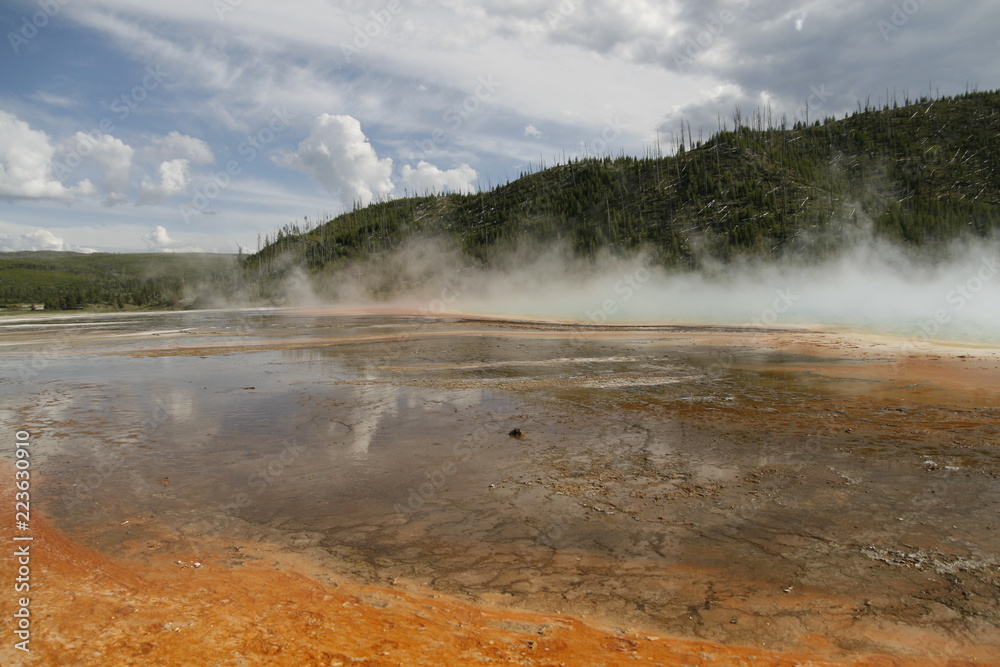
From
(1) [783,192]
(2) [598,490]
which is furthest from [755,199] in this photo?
Answer: (2) [598,490]

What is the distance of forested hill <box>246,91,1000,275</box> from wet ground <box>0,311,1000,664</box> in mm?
57375

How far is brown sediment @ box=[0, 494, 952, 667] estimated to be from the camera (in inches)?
147

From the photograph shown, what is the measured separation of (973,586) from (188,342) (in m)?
31.5

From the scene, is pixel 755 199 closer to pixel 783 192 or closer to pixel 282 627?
pixel 783 192

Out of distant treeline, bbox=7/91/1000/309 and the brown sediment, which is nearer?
the brown sediment

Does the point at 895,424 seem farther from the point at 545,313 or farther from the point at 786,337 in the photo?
the point at 545,313

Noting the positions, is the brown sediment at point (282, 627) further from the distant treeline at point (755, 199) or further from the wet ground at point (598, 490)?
the distant treeline at point (755, 199)

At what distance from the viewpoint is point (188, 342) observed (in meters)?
28.6

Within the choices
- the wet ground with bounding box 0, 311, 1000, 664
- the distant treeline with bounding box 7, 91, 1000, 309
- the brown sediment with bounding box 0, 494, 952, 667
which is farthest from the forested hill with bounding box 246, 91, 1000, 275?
the brown sediment with bounding box 0, 494, 952, 667

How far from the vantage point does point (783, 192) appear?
74812mm

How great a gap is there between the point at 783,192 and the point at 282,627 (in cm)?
8426

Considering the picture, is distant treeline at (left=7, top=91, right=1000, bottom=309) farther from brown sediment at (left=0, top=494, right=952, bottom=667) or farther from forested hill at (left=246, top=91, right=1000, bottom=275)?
brown sediment at (left=0, top=494, right=952, bottom=667)

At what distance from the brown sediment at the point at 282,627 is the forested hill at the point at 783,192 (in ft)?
222

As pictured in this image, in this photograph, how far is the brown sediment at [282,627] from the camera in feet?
12.2
